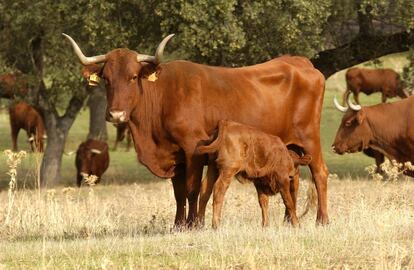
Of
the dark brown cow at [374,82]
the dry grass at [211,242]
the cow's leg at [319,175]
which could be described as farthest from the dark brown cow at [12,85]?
the dark brown cow at [374,82]

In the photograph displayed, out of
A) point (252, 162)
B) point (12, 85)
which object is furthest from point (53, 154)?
point (252, 162)

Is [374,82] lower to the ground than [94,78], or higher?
lower

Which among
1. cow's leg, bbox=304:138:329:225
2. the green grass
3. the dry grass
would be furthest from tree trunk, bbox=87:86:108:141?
cow's leg, bbox=304:138:329:225

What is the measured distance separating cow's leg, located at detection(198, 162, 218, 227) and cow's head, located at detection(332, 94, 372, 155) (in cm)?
751

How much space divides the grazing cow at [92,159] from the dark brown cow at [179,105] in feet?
46.7

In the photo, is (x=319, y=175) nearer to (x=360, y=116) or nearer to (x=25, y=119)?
(x=360, y=116)

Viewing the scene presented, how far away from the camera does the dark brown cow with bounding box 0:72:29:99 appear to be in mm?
23688

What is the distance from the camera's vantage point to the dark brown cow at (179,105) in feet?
38.5

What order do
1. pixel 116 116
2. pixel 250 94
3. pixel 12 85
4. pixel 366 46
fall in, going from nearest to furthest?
pixel 116 116 → pixel 250 94 → pixel 366 46 → pixel 12 85

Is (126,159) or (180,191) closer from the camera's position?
(180,191)

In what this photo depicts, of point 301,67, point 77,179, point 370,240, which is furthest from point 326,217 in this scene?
point 77,179

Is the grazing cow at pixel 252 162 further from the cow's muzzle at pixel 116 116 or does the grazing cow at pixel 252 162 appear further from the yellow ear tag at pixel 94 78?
the yellow ear tag at pixel 94 78

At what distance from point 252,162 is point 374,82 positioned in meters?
29.4

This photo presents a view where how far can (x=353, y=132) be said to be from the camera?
19062 millimetres
